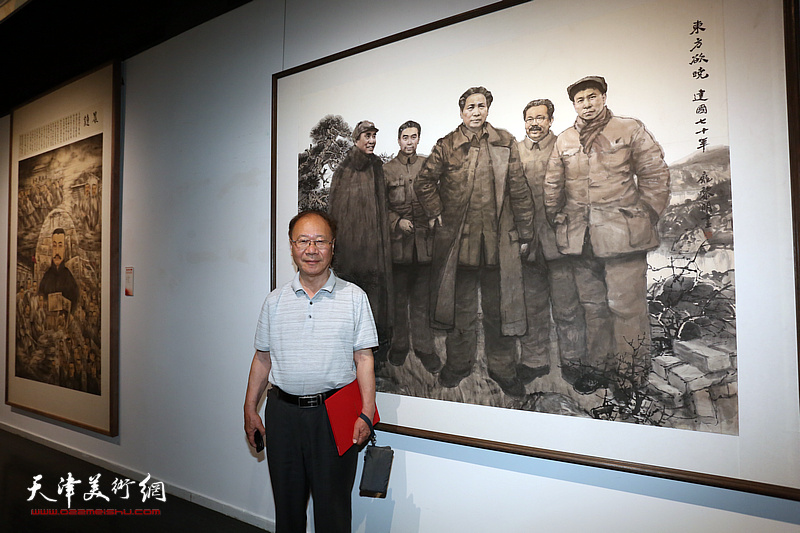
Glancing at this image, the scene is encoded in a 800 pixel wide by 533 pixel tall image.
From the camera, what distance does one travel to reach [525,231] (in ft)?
6.07

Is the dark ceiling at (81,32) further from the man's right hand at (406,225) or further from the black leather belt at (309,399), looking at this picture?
the black leather belt at (309,399)

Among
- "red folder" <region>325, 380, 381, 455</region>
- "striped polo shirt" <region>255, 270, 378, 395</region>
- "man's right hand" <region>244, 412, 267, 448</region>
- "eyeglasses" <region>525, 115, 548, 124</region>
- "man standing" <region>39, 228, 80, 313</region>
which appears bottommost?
"man's right hand" <region>244, 412, 267, 448</region>

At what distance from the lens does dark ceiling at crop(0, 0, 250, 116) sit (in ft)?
10.1

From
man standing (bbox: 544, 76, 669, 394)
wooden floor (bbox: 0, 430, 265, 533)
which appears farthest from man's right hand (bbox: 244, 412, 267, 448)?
man standing (bbox: 544, 76, 669, 394)

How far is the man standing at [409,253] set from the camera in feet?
6.85

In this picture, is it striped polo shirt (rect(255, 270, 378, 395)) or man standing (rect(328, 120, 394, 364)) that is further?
man standing (rect(328, 120, 394, 364))

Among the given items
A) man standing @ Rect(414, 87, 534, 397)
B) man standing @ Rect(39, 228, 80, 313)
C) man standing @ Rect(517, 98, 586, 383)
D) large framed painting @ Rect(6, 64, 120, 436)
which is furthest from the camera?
man standing @ Rect(39, 228, 80, 313)

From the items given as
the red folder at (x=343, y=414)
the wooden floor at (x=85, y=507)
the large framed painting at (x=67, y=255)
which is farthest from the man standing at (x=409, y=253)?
the large framed painting at (x=67, y=255)

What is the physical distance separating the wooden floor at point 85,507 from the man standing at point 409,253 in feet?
4.58

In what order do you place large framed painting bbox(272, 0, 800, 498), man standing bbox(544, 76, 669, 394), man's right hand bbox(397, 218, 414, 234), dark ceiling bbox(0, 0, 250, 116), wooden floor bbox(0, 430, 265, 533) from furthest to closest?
dark ceiling bbox(0, 0, 250, 116), wooden floor bbox(0, 430, 265, 533), man's right hand bbox(397, 218, 414, 234), man standing bbox(544, 76, 669, 394), large framed painting bbox(272, 0, 800, 498)

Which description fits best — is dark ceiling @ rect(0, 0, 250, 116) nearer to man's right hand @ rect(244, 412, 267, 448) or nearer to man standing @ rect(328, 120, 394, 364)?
man standing @ rect(328, 120, 394, 364)

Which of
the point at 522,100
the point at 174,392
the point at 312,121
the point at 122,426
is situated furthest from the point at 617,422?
the point at 122,426

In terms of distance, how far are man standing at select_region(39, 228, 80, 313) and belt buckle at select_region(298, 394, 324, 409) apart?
262 cm

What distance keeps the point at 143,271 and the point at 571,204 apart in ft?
9.22
